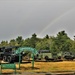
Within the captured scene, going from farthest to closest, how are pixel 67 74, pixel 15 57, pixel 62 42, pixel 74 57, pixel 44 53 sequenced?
pixel 62 42 → pixel 74 57 → pixel 44 53 → pixel 15 57 → pixel 67 74

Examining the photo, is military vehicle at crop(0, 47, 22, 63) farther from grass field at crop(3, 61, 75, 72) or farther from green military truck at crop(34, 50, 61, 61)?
green military truck at crop(34, 50, 61, 61)

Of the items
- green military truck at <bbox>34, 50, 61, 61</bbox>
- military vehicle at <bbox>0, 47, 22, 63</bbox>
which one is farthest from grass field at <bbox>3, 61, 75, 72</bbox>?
green military truck at <bbox>34, 50, 61, 61</bbox>

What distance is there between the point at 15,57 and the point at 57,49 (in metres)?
47.0

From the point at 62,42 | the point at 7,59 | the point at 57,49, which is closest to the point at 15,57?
the point at 7,59

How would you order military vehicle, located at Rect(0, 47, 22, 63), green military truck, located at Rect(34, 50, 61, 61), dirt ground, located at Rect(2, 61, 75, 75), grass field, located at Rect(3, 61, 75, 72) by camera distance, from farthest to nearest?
green military truck, located at Rect(34, 50, 61, 61) < military vehicle, located at Rect(0, 47, 22, 63) < grass field, located at Rect(3, 61, 75, 72) < dirt ground, located at Rect(2, 61, 75, 75)

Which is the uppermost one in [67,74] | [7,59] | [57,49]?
[57,49]

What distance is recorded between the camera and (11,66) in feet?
74.6

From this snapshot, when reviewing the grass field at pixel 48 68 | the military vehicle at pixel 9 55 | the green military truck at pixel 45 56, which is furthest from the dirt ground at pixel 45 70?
the green military truck at pixel 45 56

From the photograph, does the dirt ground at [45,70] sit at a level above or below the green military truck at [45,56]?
below

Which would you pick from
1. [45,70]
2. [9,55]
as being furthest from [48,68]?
[9,55]

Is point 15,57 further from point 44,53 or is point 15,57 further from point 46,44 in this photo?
point 46,44

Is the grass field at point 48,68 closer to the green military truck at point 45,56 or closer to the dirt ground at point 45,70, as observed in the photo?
the dirt ground at point 45,70

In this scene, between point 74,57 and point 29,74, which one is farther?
point 74,57

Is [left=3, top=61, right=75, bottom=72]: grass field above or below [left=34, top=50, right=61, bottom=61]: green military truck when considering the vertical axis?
below
